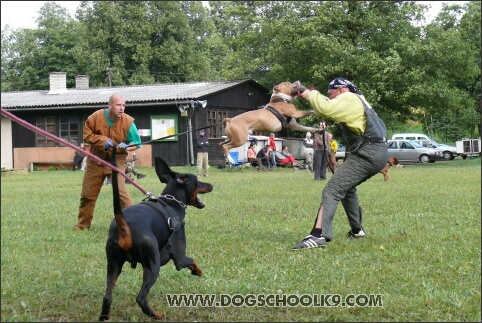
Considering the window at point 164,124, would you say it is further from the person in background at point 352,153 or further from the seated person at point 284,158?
the person in background at point 352,153

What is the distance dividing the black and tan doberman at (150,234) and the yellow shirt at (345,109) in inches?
71.0

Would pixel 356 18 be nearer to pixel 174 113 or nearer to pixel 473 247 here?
pixel 174 113

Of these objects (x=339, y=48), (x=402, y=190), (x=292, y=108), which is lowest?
(x=402, y=190)

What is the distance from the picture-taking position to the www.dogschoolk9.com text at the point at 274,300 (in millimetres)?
5781

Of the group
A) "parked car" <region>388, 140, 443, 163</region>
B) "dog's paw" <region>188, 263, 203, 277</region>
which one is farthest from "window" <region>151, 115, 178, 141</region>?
"dog's paw" <region>188, 263, 203, 277</region>

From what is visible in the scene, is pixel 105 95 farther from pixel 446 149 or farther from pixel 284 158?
pixel 446 149

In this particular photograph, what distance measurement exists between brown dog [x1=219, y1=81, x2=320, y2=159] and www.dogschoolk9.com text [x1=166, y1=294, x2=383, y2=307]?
1.27 meters

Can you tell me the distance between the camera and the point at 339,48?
27.0 meters

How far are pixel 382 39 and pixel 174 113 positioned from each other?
39.3 ft

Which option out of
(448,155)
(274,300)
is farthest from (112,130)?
(448,155)

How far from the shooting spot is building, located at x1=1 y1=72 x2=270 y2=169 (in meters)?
36.1

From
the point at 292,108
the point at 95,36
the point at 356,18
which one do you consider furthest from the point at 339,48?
the point at 292,108

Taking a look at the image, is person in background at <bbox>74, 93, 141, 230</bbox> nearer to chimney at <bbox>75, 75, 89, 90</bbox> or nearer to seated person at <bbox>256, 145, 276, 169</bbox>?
seated person at <bbox>256, 145, 276, 169</bbox>

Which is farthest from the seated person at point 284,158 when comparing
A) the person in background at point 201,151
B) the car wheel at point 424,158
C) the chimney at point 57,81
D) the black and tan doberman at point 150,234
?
the black and tan doberman at point 150,234
